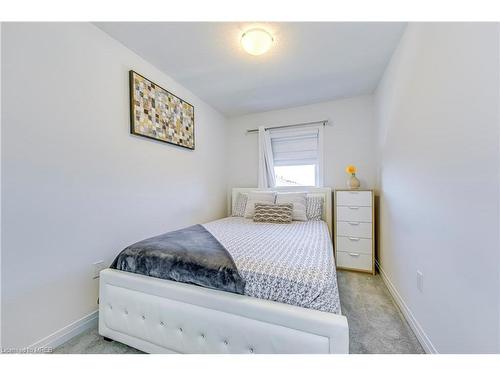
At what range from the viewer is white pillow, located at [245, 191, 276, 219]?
2766 millimetres

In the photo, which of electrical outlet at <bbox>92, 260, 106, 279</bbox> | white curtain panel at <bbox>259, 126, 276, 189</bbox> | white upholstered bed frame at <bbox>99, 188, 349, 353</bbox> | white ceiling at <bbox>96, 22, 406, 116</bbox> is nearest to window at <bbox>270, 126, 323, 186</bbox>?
white curtain panel at <bbox>259, 126, 276, 189</bbox>

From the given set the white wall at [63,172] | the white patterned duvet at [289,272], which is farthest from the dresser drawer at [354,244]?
the white wall at [63,172]

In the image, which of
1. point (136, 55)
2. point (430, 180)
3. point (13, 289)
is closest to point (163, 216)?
point (13, 289)

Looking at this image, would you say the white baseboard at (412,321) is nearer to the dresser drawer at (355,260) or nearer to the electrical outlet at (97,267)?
the dresser drawer at (355,260)

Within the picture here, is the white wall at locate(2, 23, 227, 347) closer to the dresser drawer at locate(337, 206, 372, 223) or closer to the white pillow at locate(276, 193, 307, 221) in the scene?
the white pillow at locate(276, 193, 307, 221)

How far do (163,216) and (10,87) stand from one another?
147 cm

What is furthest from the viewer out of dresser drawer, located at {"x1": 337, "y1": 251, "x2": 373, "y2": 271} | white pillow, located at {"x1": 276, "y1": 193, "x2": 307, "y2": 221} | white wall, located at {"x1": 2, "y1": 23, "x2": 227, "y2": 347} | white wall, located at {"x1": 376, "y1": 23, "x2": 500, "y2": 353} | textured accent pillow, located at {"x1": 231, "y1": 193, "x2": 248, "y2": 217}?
textured accent pillow, located at {"x1": 231, "y1": 193, "x2": 248, "y2": 217}

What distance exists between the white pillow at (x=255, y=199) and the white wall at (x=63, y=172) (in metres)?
1.23

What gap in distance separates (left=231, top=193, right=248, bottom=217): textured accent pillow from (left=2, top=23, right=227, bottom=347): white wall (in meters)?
1.27

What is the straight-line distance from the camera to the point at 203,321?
1.09 meters

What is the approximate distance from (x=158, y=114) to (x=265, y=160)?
1.73 m

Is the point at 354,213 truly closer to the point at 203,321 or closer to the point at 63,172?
the point at 203,321
